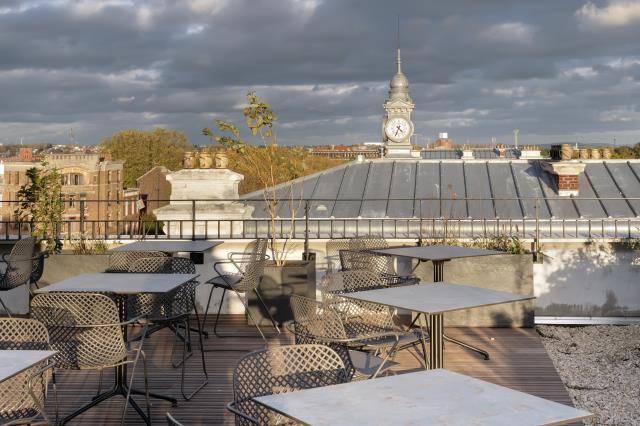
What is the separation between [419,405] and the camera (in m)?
2.75

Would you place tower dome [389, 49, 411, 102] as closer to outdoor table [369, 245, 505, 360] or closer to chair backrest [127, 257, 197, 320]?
outdoor table [369, 245, 505, 360]

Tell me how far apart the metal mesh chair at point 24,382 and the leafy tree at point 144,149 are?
64.4 metres

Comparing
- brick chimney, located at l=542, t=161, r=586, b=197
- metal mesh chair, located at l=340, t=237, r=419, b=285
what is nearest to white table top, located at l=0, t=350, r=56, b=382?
metal mesh chair, located at l=340, t=237, r=419, b=285

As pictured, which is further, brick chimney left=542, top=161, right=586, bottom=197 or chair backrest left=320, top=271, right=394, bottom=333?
brick chimney left=542, top=161, right=586, bottom=197

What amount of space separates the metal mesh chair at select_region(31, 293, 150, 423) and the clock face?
85.9 feet

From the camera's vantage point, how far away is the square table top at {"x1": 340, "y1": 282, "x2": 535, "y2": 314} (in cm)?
466

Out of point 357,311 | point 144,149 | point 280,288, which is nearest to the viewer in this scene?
point 357,311

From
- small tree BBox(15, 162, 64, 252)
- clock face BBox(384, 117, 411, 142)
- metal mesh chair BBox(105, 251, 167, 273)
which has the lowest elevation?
metal mesh chair BBox(105, 251, 167, 273)

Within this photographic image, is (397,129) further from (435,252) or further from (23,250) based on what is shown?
(23,250)

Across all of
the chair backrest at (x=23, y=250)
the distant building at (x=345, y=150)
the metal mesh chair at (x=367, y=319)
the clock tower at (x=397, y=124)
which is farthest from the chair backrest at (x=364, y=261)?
the distant building at (x=345, y=150)

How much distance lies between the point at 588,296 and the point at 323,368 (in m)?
6.31

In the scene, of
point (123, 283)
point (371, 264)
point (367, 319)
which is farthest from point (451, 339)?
point (123, 283)

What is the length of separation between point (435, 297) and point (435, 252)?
2.56 metres

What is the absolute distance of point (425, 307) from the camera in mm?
4641
